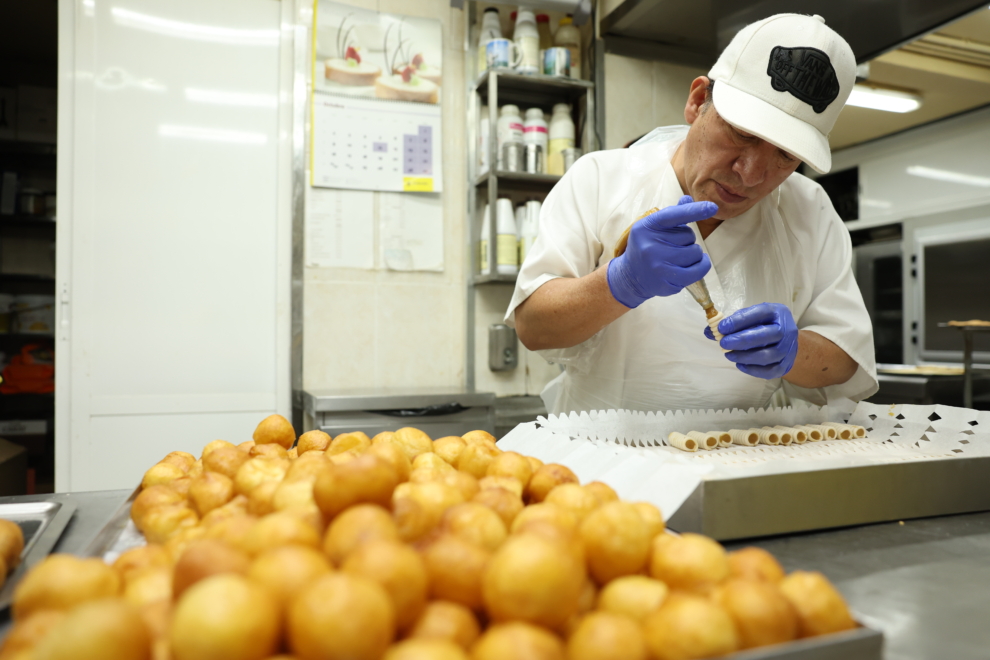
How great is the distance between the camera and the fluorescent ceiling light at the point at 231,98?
262 cm

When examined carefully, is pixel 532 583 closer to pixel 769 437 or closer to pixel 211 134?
pixel 769 437

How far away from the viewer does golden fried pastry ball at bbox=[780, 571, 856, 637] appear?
501mm

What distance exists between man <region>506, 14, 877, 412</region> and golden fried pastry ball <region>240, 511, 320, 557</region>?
873 mm

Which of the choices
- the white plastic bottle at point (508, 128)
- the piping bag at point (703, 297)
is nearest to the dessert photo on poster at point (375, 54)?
the white plastic bottle at point (508, 128)

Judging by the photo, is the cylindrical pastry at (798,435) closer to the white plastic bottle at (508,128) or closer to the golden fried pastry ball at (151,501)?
the golden fried pastry ball at (151,501)

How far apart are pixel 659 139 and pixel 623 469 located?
1.14 meters

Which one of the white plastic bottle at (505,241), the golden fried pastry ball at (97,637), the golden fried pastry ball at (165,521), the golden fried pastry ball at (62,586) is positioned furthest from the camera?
the white plastic bottle at (505,241)

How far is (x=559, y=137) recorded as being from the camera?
290cm

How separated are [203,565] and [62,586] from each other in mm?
131

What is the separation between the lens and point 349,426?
7.69 ft

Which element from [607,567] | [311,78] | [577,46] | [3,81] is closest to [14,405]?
[3,81]

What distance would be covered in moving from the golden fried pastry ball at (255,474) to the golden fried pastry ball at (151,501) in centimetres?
8

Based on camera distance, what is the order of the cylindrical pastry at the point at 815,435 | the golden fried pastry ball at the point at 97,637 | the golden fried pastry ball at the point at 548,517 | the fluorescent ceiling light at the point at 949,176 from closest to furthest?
the golden fried pastry ball at the point at 97,637
the golden fried pastry ball at the point at 548,517
the cylindrical pastry at the point at 815,435
the fluorescent ceiling light at the point at 949,176

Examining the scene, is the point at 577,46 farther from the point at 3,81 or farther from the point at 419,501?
the point at 3,81
